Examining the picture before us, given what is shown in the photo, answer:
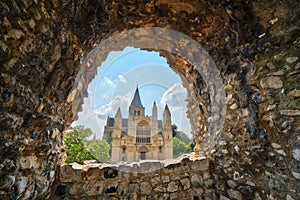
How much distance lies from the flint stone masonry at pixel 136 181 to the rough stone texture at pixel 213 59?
2 centimetres

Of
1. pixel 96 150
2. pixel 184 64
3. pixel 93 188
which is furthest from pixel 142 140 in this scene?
pixel 93 188

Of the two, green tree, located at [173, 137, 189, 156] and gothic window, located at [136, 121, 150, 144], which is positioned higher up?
gothic window, located at [136, 121, 150, 144]

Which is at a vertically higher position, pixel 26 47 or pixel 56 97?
pixel 26 47

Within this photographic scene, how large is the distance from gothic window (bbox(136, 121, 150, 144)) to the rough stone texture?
21.1 metres

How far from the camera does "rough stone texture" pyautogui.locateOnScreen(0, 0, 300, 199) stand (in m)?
1.08

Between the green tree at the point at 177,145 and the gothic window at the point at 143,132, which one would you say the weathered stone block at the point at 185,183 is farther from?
the gothic window at the point at 143,132

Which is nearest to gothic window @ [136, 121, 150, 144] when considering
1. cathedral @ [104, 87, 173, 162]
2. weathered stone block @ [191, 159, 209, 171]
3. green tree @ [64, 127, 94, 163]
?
cathedral @ [104, 87, 173, 162]

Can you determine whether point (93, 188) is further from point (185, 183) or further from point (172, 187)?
point (185, 183)

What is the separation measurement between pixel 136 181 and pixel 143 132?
77.6 feet

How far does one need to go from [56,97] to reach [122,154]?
67.3 feet

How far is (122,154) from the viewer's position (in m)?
20.7

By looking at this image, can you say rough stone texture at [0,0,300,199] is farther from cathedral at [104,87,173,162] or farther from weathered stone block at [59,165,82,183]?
cathedral at [104,87,173,162]

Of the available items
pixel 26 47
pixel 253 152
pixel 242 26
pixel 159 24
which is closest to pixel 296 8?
pixel 242 26

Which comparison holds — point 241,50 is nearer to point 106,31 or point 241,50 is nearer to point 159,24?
point 159,24
